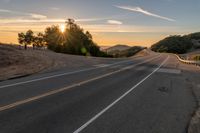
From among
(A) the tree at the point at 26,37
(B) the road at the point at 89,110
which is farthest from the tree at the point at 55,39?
(B) the road at the point at 89,110

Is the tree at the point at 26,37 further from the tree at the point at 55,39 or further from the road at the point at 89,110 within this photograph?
the road at the point at 89,110

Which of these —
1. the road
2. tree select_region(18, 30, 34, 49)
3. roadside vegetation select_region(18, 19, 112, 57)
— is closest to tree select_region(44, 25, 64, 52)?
roadside vegetation select_region(18, 19, 112, 57)

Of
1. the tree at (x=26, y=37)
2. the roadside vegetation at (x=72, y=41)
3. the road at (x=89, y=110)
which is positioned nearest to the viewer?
the road at (x=89, y=110)

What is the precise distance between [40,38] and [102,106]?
12048 cm

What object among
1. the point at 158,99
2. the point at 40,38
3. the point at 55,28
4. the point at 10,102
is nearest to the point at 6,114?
the point at 10,102

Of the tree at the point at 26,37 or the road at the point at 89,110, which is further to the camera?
the tree at the point at 26,37

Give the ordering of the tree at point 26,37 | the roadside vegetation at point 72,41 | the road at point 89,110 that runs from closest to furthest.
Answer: the road at point 89,110
the roadside vegetation at point 72,41
the tree at point 26,37

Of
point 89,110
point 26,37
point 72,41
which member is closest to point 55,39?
point 72,41

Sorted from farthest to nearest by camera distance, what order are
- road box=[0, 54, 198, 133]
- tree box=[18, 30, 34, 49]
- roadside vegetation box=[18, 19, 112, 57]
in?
tree box=[18, 30, 34, 49], roadside vegetation box=[18, 19, 112, 57], road box=[0, 54, 198, 133]

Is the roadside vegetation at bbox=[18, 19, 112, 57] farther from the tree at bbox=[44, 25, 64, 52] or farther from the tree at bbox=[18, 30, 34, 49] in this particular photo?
the tree at bbox=[18, 30, 34, 49]

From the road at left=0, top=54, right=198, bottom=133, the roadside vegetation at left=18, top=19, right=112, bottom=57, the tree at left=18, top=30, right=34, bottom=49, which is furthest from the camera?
the tree at left=18, top=30, right=34, bottom=49

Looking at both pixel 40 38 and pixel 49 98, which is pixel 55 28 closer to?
pixel 40 38

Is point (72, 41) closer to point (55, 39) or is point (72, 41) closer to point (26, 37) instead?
point (55, 39)

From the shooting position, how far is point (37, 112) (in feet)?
31.0
